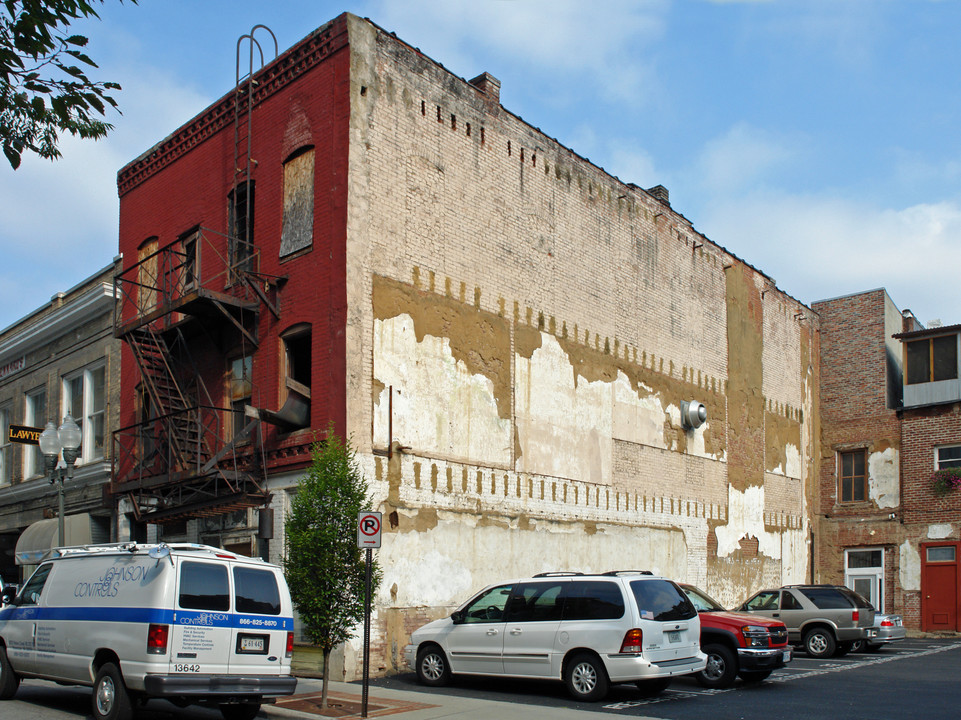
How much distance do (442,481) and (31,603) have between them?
25.7ft

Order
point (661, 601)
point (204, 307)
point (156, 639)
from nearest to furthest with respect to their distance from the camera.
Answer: point (156, 639) < point (661, 601) < point (204, 307)

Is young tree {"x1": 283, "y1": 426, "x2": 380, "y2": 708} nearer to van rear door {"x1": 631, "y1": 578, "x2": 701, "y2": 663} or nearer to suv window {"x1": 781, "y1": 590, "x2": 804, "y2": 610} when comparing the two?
van rear door {"x1": 631, "y1": 578, "x2": 701, "y2": 663}

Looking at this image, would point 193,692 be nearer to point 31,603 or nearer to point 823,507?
point 31,603

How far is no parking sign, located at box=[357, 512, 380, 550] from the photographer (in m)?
12.3

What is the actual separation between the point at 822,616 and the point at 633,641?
881 centimetres

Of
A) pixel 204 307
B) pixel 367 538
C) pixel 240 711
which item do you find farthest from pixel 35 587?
pixel 204 307

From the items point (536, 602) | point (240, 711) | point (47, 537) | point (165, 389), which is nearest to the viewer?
point (240, 711)

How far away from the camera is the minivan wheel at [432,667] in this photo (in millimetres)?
15227

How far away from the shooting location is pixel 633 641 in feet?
42.9

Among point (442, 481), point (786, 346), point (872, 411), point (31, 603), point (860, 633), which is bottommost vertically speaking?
point (860, 633)

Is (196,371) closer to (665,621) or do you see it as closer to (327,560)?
(327,560)

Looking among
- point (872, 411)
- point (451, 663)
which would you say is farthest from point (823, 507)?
point (451, 663)

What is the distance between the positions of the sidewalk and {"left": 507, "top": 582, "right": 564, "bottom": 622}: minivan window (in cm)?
136

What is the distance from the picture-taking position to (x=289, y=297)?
731 inches
